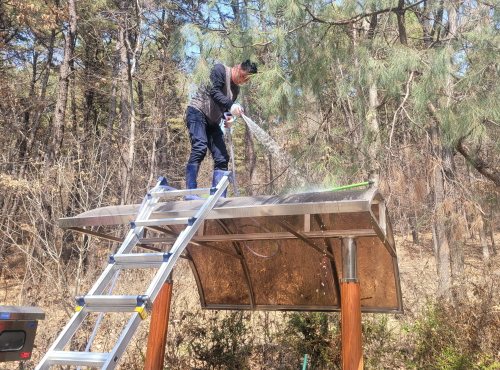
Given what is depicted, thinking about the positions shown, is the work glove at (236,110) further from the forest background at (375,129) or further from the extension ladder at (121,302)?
the extension ladder at (121,302)

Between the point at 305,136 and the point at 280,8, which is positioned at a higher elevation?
the point at 280,8

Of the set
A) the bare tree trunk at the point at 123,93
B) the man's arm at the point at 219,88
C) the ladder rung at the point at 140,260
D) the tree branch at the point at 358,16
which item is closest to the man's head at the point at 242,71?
the man's arm at the point at 219,88

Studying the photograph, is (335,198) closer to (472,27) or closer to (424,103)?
(424,103)

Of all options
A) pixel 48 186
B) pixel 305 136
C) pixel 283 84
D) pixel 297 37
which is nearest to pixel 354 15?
pixel 297 37

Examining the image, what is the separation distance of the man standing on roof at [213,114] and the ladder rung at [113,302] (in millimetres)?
2090

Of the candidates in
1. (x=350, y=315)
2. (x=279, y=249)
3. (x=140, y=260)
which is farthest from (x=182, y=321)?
(x=140, y=260)

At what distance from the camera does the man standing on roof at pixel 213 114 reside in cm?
480

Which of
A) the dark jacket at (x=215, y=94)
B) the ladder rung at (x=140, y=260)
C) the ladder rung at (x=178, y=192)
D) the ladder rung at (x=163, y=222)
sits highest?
the dark jacket at (x=215, y=94)

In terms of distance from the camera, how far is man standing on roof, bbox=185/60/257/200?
4797 millimetres

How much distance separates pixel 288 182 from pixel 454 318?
2739 mm

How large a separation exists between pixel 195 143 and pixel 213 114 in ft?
1.23

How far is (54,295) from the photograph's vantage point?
340 inches

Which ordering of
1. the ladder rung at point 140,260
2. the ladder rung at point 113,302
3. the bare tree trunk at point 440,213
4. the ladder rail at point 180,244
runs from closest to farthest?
the ladder rung at point 113,302 < the ladder rail at point 180,244 < the ladder rung at point 140,260 < the bare tree trunk at point 440,213

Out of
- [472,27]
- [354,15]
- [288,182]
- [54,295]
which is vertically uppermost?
[354,15]
